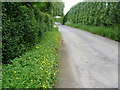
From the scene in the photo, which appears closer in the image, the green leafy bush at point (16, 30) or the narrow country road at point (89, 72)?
the narrow country road at point (89, 72)

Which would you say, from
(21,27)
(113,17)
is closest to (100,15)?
(113,17)

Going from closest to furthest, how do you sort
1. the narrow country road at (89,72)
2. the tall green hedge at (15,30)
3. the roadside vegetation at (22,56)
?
the roadside vegetation at (22,56)
the narrow country road at (89,72)
the tall green hedge at (15,30)

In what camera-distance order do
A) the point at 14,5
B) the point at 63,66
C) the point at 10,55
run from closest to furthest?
the point at 10,55 < the point at 14,5 < the point at 63,66

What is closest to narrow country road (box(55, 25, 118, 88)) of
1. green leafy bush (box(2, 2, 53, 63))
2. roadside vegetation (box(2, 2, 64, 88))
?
roadside vegetation (box(2, 2, 64, 88))

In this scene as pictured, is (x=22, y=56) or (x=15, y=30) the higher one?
(x=15, y=30)

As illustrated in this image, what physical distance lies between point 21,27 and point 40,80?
103 inches

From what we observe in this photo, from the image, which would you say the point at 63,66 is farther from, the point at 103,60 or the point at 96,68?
the point at 103,60

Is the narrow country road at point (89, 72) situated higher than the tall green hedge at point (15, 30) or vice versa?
the tall green hedge at point (15, 30)

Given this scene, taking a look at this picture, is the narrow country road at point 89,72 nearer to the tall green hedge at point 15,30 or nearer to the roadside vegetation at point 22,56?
the roadside vegetation at point 22,56

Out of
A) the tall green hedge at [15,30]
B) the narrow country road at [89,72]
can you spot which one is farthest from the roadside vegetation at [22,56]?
the narrow country road at [89,72]

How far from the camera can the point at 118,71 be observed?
412 cm

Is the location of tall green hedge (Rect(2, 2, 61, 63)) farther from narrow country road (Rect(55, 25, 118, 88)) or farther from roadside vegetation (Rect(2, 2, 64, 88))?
narrow country road (Rect(55, 25, 118, 88))

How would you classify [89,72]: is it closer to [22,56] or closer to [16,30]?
[22,56]

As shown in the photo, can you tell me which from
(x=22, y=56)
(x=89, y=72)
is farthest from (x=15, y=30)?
(x=89, y=72)
